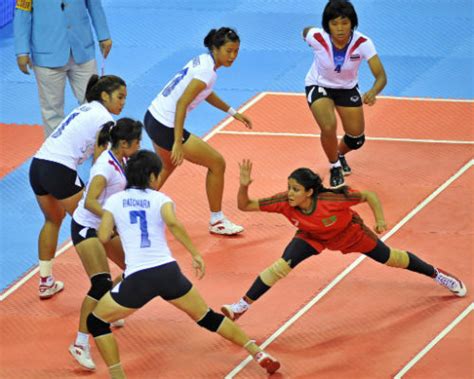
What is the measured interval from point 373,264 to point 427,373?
193cm

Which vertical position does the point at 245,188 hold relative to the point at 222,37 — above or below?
below

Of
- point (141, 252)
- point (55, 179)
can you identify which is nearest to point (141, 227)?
point (141, 252)

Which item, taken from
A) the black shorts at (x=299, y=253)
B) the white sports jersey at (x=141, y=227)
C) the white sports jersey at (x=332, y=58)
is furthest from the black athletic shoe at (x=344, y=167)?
the white sports jersey at (x=141, y=227)

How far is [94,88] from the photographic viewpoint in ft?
29.1

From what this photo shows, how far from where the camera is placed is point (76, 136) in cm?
882

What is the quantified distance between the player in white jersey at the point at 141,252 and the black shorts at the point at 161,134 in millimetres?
2509

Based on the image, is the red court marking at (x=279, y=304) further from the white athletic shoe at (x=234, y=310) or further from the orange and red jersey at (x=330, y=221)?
the orange and red jersey at (x=330, y=221)

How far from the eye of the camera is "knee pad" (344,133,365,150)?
37.9 feet

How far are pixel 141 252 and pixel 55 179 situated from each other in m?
1.62

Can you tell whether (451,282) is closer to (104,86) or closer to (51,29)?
(104,86)

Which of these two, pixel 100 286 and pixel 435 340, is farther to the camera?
pixel 435 340

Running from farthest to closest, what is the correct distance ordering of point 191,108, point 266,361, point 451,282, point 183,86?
point 191,108 < point 183,86 < point 451,282 < point 266,361

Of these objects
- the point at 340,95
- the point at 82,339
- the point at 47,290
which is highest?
the point at 340,95

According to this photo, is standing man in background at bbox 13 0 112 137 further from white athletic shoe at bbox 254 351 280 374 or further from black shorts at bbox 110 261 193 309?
white athletic shoe at bbox 254 351 280 374
